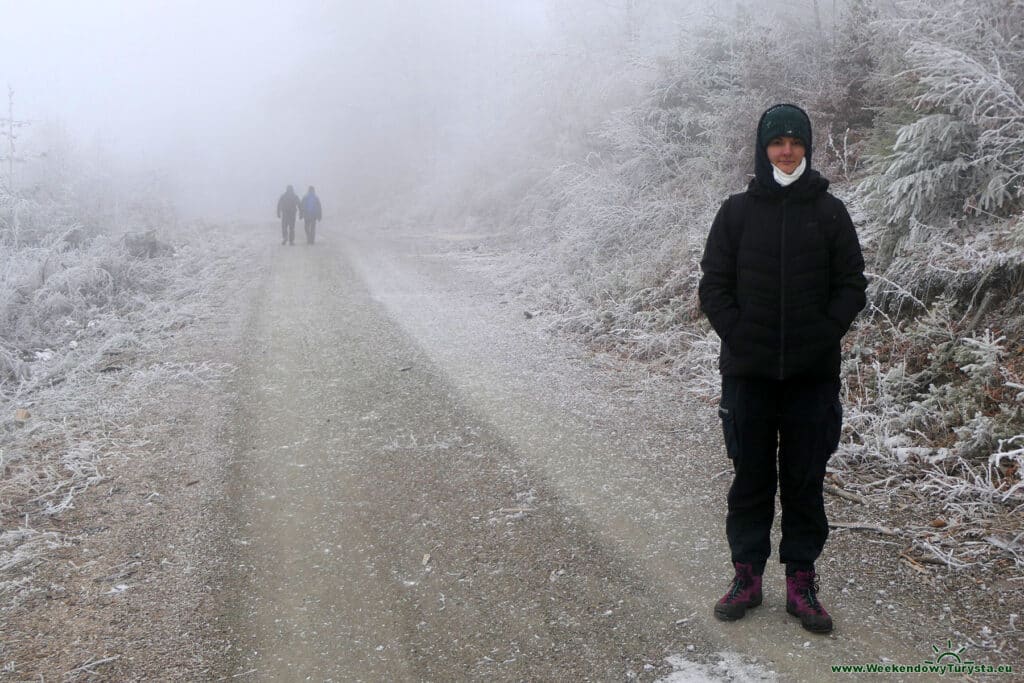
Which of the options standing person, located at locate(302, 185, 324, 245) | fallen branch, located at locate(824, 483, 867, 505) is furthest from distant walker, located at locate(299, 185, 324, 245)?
fallen branch, located at locate(824, 483, 867, 505)

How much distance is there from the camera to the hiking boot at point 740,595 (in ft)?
11.2

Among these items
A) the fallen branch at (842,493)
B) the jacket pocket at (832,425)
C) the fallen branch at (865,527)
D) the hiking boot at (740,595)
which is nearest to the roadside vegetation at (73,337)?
the hiking boot at (740,595)

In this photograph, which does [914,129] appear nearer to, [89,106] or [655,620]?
[655,620]

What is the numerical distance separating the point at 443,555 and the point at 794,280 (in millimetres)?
2319

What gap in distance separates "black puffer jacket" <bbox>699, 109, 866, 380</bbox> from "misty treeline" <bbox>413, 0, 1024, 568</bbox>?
59.7 inches

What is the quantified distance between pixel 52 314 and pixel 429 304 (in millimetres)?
5533

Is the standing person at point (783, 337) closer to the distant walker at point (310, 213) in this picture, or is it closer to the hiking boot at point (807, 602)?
the hiking boot at point (807, 602)

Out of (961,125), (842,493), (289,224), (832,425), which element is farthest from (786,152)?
(289,224)

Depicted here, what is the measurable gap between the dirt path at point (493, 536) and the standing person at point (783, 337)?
338 mm

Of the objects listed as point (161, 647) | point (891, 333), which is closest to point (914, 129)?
point (891, 333)

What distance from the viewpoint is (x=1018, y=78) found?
6.79 m

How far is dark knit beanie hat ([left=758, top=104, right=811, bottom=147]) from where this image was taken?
122 inches

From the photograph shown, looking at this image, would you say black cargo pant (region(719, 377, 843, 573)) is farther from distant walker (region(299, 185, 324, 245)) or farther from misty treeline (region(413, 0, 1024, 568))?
distant walker (region(299, 185, 324, 245))

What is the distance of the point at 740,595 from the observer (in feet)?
11.2
